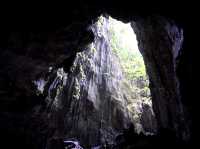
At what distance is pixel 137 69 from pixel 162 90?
28.6 metres

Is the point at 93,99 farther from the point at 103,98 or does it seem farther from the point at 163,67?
the point at 163,67

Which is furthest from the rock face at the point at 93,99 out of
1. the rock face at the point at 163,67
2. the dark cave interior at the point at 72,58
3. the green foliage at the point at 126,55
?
the green foliage at the point at 126,55

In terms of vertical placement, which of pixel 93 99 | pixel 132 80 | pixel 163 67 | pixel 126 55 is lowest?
pixel 163 67

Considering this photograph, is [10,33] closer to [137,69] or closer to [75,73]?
[75,73]

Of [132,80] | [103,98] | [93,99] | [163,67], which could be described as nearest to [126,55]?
[132,80]

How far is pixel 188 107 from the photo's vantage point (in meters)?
13.4

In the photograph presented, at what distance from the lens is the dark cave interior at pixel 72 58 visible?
13434 millimetres

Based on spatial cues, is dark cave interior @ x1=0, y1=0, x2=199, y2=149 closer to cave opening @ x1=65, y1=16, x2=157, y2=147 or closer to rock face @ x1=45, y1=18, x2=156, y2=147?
rock face @ x1=45, y1=18, x2=156, y2=147

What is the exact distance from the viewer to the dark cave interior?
1343 centimetres

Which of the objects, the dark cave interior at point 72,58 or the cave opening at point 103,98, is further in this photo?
the cave opening at point 103,98

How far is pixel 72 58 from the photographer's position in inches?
808

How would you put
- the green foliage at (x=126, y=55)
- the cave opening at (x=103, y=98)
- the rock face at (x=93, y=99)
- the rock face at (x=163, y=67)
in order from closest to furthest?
the rock face at (x=163, y=67) → the rock face at (x=93, y=99) → the cave opening at (x=103, y=98) → the green foliage at (x=126, y=55)

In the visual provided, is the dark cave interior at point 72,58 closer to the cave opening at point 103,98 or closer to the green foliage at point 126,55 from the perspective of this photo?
the cave opening at point 103,98

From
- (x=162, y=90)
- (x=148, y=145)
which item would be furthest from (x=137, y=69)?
(x=148, y=145)
